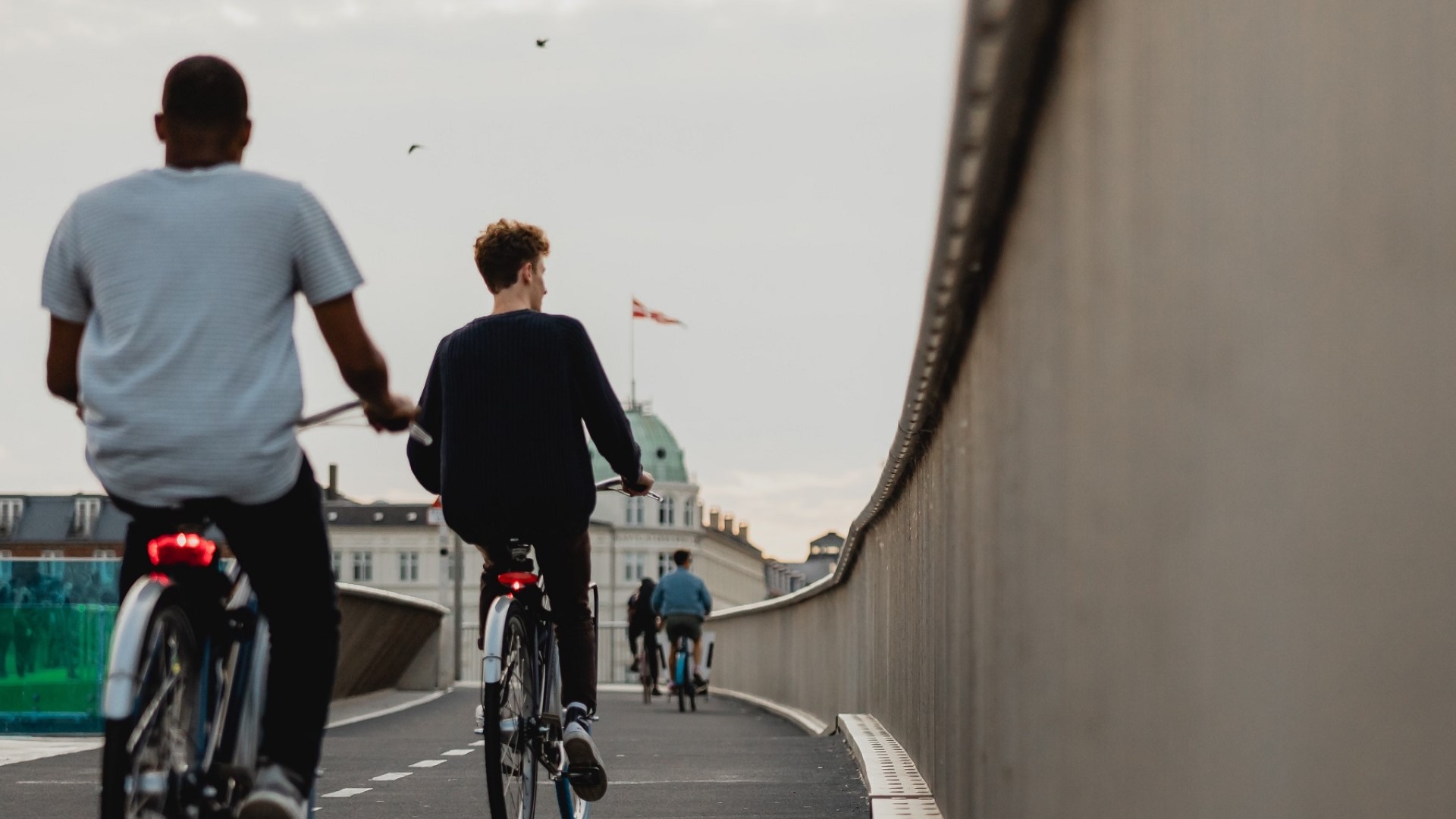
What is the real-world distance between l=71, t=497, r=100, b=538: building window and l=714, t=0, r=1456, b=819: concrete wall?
151966 mm

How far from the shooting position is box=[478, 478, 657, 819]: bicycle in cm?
608

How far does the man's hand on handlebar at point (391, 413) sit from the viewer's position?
4.50m

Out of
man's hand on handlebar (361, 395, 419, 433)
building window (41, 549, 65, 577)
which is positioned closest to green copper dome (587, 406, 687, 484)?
building window (41, 549, 65, 577)

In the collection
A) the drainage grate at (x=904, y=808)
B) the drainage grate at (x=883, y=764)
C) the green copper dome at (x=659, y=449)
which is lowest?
the drainage grate at (x=904, y=808)

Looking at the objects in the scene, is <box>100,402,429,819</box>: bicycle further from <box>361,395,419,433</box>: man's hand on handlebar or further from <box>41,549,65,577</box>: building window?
<box>41,549,65,577</box>: building window

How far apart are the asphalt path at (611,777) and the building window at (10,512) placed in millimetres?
140936

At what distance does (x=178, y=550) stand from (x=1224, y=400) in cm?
225

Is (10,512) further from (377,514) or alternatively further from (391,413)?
(391,413)

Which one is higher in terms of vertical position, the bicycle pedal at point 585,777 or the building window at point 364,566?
the building window at point 364,566

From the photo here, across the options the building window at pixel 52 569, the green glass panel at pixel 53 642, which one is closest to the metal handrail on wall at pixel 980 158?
the green glass panel at pixel 53 642

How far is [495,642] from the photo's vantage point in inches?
241

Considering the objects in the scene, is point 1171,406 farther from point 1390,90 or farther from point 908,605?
point 908,605

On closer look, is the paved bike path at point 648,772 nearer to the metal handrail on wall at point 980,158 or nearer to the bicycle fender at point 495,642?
the bicycle fender at point 495,642

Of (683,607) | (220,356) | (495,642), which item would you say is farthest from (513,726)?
(683,607)
